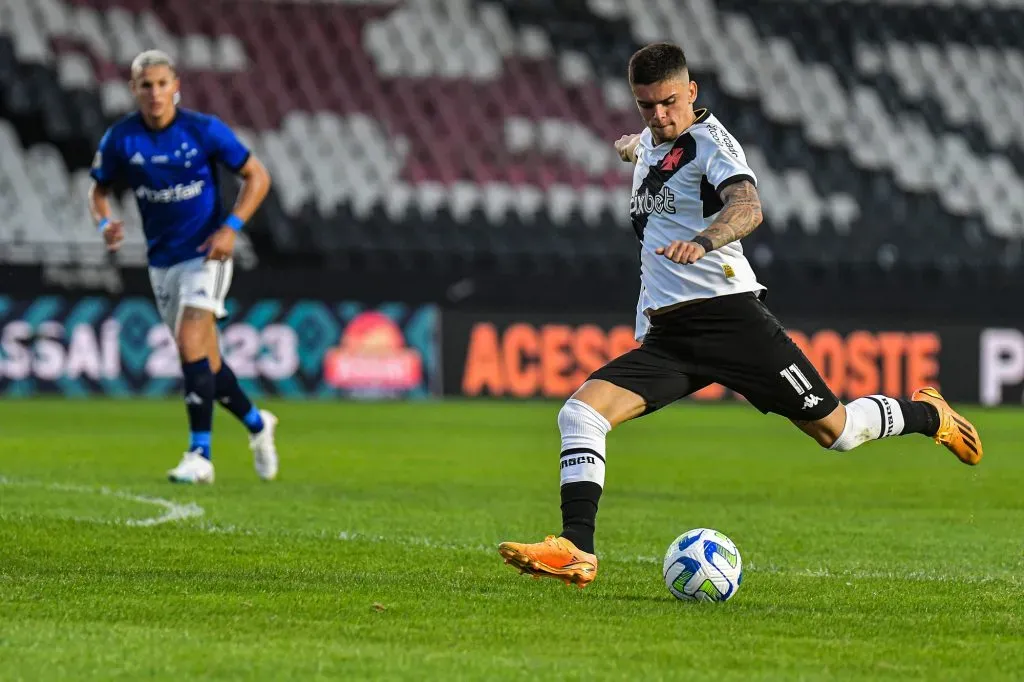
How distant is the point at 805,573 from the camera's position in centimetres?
625

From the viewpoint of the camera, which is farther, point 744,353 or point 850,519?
point 850,519

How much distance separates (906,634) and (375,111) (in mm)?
19835

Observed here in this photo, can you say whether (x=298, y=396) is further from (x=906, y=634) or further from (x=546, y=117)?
(x=906, y=634)

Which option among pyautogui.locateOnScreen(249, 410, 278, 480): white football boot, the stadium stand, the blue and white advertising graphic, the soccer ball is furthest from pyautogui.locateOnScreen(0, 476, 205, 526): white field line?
the stadium stand

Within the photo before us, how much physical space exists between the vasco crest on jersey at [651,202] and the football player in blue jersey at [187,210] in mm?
3793

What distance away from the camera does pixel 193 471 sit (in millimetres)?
9398

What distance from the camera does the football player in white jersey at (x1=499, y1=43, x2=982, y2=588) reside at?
225 inches

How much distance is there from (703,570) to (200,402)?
4.80 m

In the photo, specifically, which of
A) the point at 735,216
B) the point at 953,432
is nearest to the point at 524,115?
the point at 953,432

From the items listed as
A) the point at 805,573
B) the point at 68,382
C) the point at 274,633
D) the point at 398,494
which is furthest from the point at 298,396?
the point at 274,633

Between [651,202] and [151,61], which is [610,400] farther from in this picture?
[151,61]

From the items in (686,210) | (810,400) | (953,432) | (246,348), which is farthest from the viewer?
(246,348)

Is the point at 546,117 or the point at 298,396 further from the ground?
the point at 546,117

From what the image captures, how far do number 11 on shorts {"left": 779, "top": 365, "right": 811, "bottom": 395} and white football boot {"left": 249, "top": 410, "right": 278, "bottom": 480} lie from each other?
4641 millimetres
